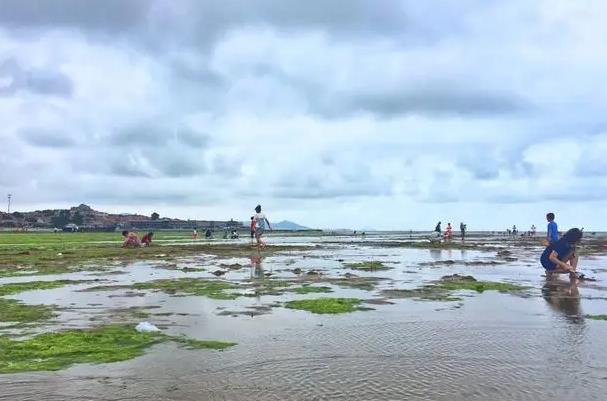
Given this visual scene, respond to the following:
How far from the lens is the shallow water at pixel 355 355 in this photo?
6.98 meters

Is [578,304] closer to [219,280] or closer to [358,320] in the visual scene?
[358,320]

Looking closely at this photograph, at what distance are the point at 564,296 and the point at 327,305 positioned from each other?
7426mm

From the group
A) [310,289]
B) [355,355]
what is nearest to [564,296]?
[310,289]

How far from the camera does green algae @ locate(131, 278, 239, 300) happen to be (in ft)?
53.3

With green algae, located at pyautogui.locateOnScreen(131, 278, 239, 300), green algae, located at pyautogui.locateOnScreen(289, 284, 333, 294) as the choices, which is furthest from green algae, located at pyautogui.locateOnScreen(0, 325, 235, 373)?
green algae, located at pyautogui.locateOnScreen(289, 284, 333, 294)

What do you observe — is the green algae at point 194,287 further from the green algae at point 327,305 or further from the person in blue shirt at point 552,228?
the person in blue shirt at point 552,228

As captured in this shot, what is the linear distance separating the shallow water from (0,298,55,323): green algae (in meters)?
0.51

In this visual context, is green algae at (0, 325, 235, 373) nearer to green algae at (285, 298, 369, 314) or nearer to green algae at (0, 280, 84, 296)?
green algae at (285, 298, 369, 314)

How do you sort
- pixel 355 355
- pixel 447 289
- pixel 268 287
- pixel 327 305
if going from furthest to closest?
1. pixel 268 287
2. pixel 447 289
3. pixel 327 305
4. pixel 355 355

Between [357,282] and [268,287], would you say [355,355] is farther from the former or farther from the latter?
[357,282]

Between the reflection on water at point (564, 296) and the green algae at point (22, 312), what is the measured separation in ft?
39.5

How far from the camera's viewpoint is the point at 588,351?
8.94 m

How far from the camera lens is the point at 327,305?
45.1ft

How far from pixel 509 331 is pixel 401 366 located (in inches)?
146
